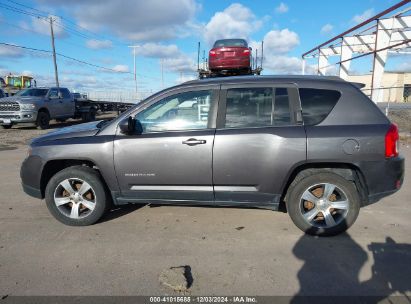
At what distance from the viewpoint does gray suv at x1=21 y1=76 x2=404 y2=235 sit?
3.61 metres

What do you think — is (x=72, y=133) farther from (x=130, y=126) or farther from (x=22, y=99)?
(x=22, y=99)

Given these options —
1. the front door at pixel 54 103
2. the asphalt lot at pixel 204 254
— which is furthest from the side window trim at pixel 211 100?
the front door at pixel 54 103

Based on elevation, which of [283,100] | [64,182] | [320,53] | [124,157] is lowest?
[64,182]

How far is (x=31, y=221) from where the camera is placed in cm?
433

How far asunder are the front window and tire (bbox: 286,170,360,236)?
1405 mm

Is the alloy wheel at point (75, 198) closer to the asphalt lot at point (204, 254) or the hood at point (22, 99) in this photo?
the asphalt lot at point (204, 254)

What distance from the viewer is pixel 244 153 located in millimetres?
3697

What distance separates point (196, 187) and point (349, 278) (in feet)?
6.02

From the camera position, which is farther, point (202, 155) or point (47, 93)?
point (47, 93)

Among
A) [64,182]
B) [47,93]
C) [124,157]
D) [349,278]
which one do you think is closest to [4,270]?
[64,182]

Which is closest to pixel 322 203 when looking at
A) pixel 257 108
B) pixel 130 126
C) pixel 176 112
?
pixel 257 108

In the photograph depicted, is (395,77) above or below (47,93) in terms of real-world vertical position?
above

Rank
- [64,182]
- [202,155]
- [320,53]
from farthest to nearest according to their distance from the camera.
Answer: [320,53] → [64,182] → [202,155]

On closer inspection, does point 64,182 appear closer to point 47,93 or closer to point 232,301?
point 232,301
